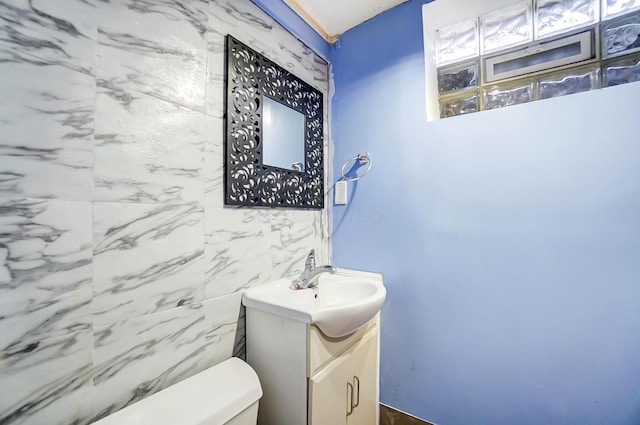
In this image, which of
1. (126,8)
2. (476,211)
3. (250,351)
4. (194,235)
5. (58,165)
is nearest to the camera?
(58,165)

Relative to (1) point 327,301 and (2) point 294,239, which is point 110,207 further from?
(1) point 327,301

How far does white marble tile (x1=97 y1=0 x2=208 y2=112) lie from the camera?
2.21ft

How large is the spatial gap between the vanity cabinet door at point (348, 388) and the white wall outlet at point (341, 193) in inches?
29.4

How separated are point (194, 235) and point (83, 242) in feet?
0.94

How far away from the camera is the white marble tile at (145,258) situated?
0.65 m

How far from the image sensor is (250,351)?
979mm

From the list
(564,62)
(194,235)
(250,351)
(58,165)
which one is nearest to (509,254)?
(564,62)

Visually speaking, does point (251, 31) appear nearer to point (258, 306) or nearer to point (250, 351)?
point (258, 306)

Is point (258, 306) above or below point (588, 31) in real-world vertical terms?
below

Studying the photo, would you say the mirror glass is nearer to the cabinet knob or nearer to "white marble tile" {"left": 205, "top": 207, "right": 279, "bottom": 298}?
"white marble tile" {"left": 205, "top": 207, "right": 279, "bottom": 298}

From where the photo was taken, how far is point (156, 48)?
30.1 inches

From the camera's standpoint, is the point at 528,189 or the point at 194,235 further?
the point at 528,189

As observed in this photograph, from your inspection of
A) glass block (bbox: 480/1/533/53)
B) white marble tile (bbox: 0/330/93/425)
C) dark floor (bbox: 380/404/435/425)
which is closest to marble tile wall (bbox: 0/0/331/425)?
white marble tile (bbox: 0/330/93/425)

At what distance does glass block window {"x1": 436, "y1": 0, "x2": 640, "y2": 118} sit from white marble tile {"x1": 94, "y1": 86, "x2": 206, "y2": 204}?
128cm
